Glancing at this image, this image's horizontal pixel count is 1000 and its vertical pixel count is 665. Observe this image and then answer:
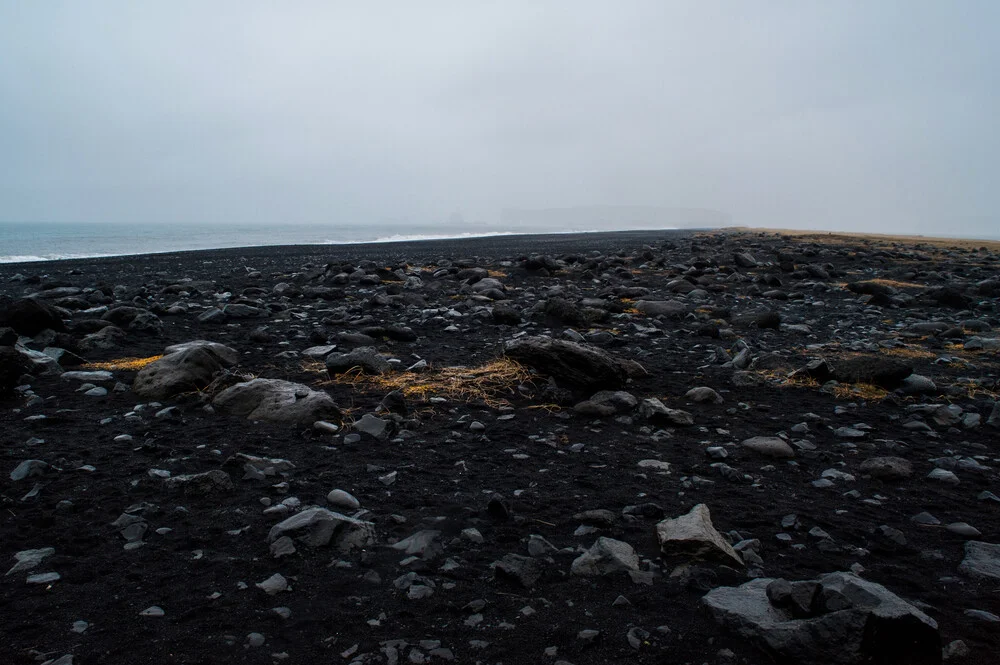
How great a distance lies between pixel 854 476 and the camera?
12.4 ft

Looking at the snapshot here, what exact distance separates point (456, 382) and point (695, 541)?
309cm

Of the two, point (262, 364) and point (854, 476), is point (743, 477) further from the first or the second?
point (262, 364)

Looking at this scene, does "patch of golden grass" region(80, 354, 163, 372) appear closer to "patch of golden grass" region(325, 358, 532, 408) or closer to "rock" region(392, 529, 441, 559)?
"patch of golden grass" region(325, 358, 532, 408)

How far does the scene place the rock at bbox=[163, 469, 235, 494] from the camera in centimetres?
344

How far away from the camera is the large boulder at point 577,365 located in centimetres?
537

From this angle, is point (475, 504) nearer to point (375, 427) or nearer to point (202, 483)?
point (375, 427)

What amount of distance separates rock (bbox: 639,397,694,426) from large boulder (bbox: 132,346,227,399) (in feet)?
12.6

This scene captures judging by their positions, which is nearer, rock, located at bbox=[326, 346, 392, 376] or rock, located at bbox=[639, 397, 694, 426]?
rock, located at bbox=[639, 397, 694, 426]

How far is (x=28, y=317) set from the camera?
679 centimetres

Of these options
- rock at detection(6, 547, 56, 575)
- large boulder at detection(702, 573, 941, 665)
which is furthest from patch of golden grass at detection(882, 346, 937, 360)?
rock at detection(6, 547, 56, 575)

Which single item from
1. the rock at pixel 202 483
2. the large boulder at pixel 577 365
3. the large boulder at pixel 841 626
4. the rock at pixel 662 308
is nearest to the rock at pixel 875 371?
the large boulder at pixel 577 365

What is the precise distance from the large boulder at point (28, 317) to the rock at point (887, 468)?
8.23m

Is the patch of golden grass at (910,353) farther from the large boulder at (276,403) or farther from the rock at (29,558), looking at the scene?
the rock at (29,558)

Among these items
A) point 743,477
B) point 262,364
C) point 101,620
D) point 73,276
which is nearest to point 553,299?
point 262,364
